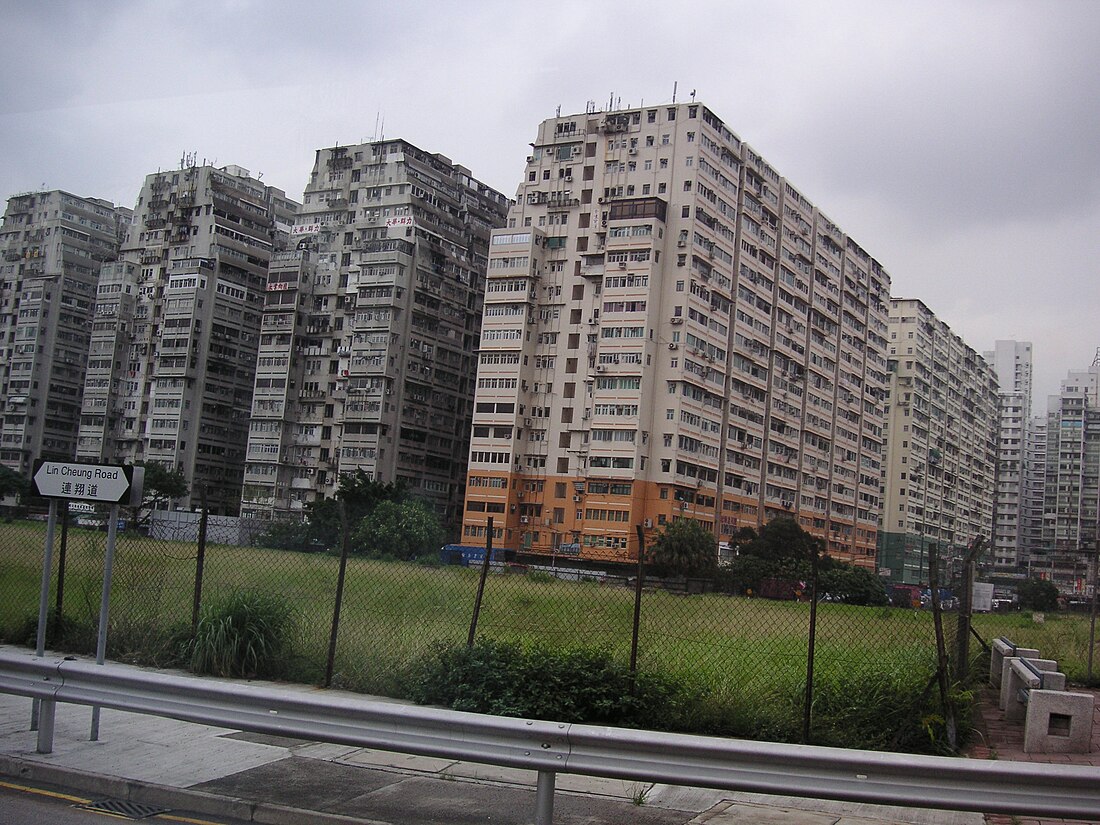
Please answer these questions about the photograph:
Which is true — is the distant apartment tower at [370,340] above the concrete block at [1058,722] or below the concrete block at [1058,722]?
above

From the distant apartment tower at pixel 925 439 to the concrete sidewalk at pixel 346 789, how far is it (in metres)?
→ 108

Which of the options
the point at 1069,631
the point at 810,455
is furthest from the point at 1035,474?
the point at 1069,631

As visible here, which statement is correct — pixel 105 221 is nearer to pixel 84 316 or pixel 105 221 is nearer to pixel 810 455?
pixel 84 316

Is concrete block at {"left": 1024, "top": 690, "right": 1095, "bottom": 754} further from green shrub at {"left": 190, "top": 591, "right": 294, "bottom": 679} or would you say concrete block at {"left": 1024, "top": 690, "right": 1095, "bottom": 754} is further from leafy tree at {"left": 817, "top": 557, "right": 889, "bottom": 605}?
leafy tree at {"left": 817, "top": 557, "right": 889, "bottom": 605}

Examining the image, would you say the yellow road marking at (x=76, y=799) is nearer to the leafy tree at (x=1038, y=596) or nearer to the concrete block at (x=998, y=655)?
the concrete block at (x=998, y=655)

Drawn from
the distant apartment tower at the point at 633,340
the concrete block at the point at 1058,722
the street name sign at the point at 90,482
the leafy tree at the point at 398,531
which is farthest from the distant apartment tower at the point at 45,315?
the concrete block at the point at 1058,722

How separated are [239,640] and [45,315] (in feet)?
315

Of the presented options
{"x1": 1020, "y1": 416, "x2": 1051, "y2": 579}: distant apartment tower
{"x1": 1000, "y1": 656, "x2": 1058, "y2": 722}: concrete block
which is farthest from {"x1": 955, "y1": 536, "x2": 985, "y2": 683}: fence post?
{"x1": 1020, "y1": 416, "x2": 1051, "y2": 579}: distant apartment tower

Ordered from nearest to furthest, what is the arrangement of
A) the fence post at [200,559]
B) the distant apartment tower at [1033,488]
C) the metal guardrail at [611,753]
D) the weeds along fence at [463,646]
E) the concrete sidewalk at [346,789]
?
the metal guardrail at [611,753], the concrete sidewalk at [346,789], the weeds along fence at [463,646], the fence post at [200,559], the distant apartment tower at [1033,488]

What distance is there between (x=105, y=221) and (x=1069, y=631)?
336 feet

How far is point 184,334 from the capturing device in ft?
294

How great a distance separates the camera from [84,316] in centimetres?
9962

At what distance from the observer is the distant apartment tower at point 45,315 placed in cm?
9619

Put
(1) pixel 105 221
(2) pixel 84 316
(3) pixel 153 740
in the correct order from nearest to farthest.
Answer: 1. (3) pixel 153 740
2. (2) pixel 84 316
3. (1) pixel 105 221
